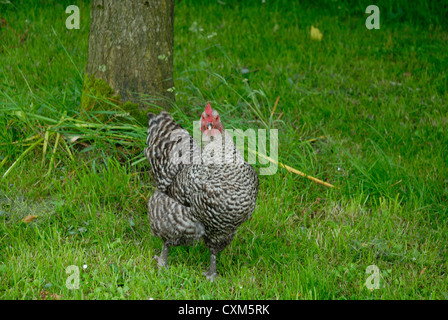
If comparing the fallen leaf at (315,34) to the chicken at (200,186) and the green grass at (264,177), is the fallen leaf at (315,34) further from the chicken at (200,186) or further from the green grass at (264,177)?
the chicken at (200,186)

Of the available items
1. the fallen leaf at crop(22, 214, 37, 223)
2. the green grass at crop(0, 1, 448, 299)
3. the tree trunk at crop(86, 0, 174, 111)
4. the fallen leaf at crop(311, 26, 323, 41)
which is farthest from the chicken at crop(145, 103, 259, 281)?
the fallen leaf at crop(311, 26, 323, 41)

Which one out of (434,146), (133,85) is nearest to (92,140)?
(133,85)

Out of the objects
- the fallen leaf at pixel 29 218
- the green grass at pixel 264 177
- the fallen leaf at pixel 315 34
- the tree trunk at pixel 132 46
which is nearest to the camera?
the green grass at pixel 264 177

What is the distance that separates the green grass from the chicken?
30 centimetres

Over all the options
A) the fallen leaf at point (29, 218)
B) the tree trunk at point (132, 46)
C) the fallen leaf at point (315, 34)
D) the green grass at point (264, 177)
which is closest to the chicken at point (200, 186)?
the green grass at point (264, 177)

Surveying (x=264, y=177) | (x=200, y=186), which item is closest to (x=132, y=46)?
(x=264, y=177)

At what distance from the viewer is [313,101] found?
18.4ft

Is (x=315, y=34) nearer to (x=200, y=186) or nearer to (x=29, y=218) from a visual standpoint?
(x=200, y=186)

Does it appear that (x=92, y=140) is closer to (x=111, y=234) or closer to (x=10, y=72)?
(x=111, y=234)

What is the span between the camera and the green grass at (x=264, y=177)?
3.39 m

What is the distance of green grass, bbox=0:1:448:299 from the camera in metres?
3.39

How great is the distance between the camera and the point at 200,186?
3189mm

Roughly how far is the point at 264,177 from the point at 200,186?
1.37 m

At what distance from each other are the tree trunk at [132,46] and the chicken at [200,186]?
2.75 ft
